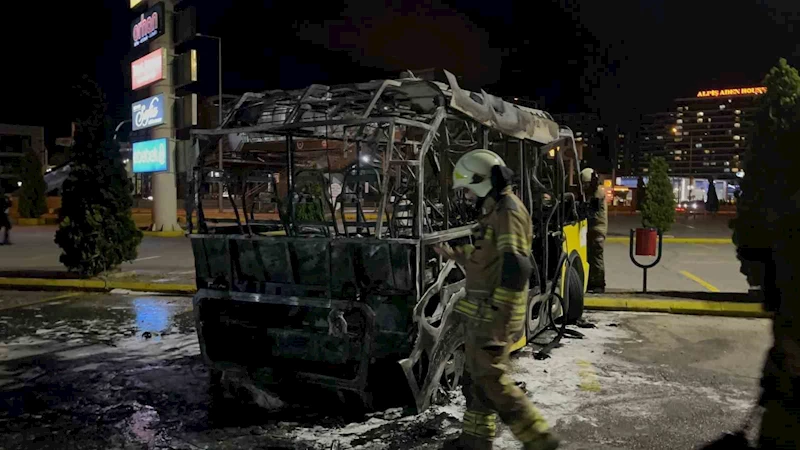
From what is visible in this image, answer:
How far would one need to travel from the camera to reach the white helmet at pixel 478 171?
13.8 feet

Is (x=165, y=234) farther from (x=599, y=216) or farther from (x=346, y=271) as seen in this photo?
(x=346, y=271)

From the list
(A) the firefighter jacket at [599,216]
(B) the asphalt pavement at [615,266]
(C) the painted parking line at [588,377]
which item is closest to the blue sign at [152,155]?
(B) the asphalt pavement at [615,266]

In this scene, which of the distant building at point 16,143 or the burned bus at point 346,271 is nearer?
the burned bus at point 346,271

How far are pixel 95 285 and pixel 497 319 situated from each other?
30.1 feet

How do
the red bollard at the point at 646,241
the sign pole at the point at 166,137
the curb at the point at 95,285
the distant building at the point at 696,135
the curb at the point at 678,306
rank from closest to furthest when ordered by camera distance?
the curb at the point at 678,306 < the red bollard at the point at 646,241 < the curb at the point at 95,285 < the sign pole at the point at 166,137 < the distant building at the point at 696,135

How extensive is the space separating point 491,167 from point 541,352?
2.97 m

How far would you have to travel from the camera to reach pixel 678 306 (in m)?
8.89

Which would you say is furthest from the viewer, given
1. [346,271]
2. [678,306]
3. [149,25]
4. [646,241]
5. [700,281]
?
[149,25]

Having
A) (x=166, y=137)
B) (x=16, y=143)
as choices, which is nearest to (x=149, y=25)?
(x=166, y=137)

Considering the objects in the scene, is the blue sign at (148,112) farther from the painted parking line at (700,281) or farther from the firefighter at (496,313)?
the firefighter at (496,313)

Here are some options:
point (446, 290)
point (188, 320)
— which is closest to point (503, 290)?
point (446, 290)

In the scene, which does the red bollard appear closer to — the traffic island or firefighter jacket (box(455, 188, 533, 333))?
the traffic island

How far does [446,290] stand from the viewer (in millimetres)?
4973

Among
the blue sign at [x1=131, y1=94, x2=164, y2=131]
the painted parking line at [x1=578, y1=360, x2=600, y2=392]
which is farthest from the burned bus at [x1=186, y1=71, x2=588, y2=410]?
the blue sign at [x1=131, y1=94, x2=164, y2=131]
